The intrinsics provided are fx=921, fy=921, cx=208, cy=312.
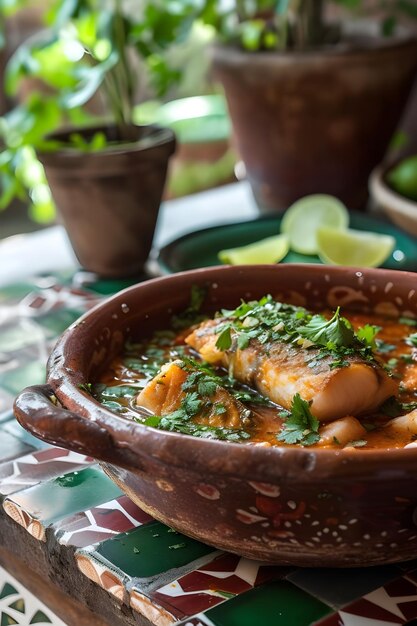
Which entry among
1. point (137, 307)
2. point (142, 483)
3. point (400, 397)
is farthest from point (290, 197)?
point (142, 483)

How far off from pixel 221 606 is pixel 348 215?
109 centimetres

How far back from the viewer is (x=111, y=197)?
1.73m

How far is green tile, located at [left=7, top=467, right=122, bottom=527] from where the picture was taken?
1.04 m

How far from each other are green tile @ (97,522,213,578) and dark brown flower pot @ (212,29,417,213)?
1196 millimetres

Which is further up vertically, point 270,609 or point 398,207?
point 270,609

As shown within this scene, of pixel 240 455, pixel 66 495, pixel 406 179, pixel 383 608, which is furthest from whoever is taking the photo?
pixel 406 179

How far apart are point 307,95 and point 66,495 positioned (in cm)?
115

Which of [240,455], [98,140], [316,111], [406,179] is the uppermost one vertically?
[240,455]

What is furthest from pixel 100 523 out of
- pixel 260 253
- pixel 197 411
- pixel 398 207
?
pixel 398 207

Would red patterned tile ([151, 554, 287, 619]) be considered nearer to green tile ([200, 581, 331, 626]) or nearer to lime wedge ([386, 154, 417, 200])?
green tile ([200, 581, 331, 626])

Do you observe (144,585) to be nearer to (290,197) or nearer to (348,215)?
(348,215)

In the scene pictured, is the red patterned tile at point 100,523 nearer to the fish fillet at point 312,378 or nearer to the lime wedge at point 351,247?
the fish fillet at point 312,378

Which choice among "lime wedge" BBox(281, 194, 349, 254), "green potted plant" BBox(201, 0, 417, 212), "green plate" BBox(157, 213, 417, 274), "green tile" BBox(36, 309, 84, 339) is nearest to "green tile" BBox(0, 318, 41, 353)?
"green tile" BBox(36, 309, 84, 339)

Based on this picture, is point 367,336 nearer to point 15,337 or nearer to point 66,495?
point 66,495
